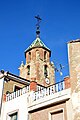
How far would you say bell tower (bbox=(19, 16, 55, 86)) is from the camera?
144ft

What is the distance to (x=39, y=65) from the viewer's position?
148 ft

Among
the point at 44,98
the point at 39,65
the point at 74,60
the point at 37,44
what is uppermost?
the point at 37,44

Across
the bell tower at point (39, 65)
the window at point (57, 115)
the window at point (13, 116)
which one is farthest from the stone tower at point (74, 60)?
the bell tower at point (39, 65)

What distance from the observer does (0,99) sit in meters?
20.7

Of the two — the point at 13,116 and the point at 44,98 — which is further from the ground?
the point at 44,98

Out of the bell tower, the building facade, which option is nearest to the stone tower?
the building facade

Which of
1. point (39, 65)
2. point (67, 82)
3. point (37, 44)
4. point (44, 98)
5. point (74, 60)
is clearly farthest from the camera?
point (37, 44)

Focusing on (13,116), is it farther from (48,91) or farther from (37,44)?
(37,44)

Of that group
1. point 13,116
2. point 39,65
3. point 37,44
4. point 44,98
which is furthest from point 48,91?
point 37,44

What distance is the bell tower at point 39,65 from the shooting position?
4403cm

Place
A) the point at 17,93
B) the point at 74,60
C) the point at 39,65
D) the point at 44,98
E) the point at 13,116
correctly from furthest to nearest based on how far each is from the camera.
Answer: the point at 39,65 < the point at 17,93 < the point at 13,116 < the point at 44,98 < the point at 74,60

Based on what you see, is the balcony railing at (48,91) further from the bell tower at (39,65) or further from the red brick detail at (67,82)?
the bell tower at (39,65)

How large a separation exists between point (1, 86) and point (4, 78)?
0.73 m

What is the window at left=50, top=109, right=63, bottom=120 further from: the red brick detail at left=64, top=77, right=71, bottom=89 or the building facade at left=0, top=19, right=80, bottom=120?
the red brick detail at left=64, top=77, right=71, bottom=89
